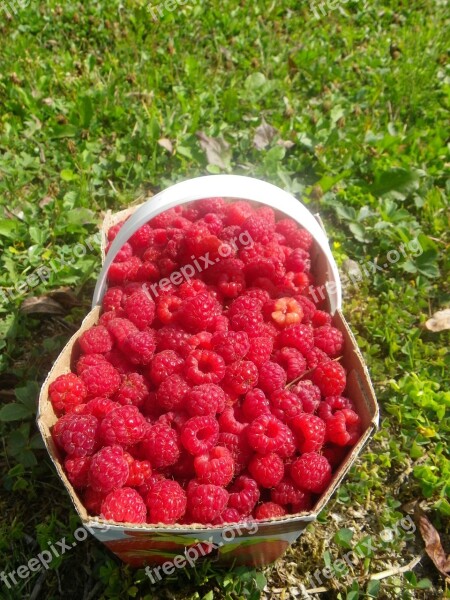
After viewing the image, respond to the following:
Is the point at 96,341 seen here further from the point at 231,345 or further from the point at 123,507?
the point at 123,507

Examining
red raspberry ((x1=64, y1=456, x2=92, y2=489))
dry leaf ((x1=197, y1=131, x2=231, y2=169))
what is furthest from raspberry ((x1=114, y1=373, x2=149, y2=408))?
dry leaf ((x1=197, y1=131, x2=231, y2=169))

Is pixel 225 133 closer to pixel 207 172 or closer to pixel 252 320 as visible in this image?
pixel 207 172

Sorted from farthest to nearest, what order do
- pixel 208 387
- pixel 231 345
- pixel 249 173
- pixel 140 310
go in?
pixel 249 173 < pixel 140 310 < pixel 231 345 < pixel 208 387

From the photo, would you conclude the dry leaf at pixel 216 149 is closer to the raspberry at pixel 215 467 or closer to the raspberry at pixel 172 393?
the raspberry at pixel 172 393

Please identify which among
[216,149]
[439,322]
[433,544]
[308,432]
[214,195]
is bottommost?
[433,544]

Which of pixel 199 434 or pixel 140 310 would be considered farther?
pixel 140 310

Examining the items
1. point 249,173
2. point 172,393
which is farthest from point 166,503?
point 249,173

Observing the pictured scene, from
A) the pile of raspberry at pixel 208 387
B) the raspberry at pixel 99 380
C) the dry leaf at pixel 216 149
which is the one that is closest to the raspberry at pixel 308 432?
the pile of raspberry at pixel 208 387

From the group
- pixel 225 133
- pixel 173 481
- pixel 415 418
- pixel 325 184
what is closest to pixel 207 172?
pixel 225 133
